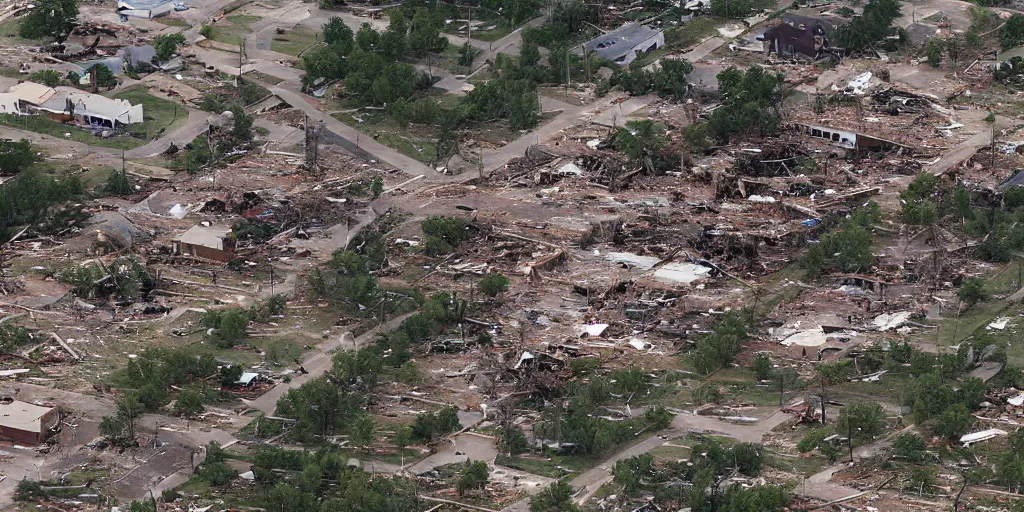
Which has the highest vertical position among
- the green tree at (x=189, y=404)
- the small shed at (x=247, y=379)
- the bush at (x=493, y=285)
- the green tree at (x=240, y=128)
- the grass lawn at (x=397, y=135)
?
the green tree at (x=189, y=404)

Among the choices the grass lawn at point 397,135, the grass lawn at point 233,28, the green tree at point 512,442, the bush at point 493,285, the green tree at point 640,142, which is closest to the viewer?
the green tree at point 512,442

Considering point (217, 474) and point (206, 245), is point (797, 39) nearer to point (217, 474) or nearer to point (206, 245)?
point (206, 245)

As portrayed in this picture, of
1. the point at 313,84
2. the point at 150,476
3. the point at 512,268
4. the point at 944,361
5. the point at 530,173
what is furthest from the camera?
the point at 313,84

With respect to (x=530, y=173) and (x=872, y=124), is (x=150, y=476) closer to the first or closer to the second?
(x=530, y=173)

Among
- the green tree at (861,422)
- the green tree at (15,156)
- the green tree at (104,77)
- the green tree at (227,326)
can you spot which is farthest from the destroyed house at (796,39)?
the green tree at (861,422)

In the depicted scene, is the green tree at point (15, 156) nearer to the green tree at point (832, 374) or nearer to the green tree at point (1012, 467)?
the green tree at point (832, 374)

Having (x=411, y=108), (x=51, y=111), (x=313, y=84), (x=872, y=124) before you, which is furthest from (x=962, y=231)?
(x=51, y=111)
